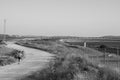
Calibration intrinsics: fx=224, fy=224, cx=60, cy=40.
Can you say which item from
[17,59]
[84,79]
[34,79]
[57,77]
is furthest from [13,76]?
[17,59]

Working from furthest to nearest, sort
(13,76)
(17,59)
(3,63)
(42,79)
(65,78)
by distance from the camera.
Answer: (17,59)
(3,63)
(13,76)
(42,79)
(65,78)

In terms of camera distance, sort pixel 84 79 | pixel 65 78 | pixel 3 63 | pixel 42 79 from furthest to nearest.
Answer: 1. pixel 3 63
2. pixel 42 79
3. pixel 65 78
4. pixel 84 79

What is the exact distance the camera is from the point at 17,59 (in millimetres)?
19891

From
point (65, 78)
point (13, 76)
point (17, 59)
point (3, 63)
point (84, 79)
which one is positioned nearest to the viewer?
point (84, 79)

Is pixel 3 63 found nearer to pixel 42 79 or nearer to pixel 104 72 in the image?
pixel 42 79

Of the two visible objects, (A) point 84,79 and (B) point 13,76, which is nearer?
(A) point 84,79

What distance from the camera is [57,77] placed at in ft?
36.7

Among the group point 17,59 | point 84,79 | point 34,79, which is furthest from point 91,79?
point 17,59

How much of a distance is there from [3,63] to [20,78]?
5.72m

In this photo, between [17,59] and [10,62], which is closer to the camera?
[10,62]

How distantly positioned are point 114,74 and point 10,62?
31.6ft

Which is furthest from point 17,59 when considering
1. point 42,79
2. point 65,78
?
point 65,78

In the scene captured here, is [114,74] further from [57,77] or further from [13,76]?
[13,76]

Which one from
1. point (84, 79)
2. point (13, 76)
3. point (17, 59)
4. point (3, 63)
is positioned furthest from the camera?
point (17, 59)
